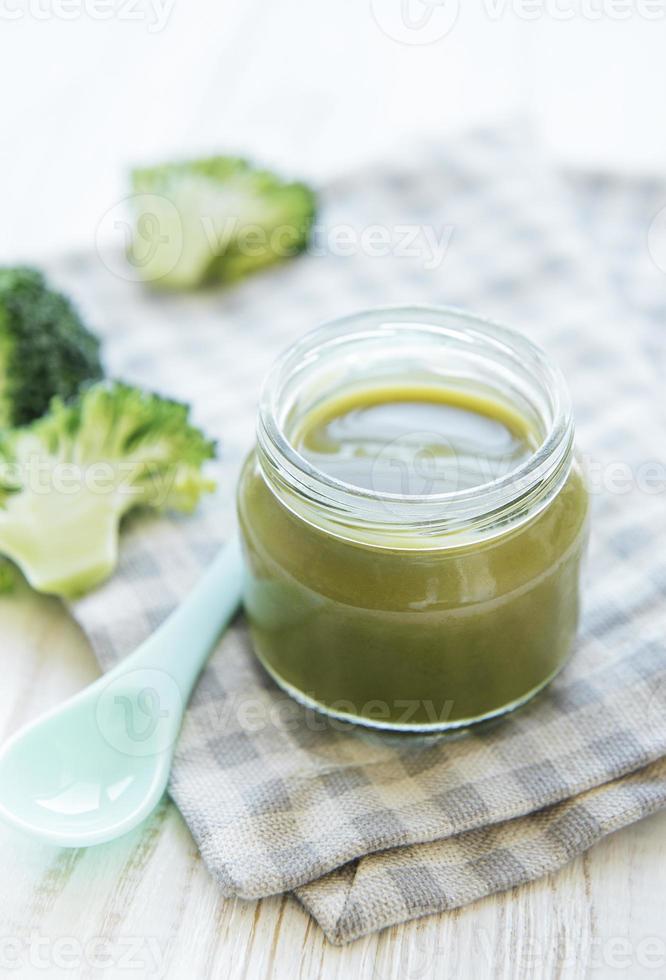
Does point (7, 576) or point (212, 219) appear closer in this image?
point (7, 576)

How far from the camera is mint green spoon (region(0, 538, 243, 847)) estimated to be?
1452 mm

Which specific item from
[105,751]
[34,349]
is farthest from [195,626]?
[34,349]

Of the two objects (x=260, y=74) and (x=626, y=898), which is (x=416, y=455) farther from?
(x=260, y=74)

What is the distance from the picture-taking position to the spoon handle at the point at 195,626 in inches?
63.9

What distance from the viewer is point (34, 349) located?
1.97 meters

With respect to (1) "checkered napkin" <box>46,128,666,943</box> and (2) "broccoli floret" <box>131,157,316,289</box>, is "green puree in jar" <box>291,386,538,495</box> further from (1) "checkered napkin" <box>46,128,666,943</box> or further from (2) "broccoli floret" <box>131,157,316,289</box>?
(2) "broccoli floret" <box>131,157,316,289</box>

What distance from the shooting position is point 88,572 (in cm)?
178

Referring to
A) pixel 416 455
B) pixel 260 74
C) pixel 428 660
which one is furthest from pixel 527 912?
pixel 260 74

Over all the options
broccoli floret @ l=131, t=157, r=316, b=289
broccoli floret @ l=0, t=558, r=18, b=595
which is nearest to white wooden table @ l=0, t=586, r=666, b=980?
broccoli floret @ l=0, t=558, r=18, b=595

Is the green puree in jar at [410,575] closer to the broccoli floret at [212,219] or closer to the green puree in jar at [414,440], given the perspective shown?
the green puree in jar at [414,440]

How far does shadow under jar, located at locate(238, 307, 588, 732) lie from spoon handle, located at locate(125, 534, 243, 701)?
0.32 feet

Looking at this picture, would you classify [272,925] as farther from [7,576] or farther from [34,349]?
[34,349]

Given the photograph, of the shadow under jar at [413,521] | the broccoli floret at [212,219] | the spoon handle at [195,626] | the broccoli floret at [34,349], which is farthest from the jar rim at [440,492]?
the broccoli floret at [212,219]

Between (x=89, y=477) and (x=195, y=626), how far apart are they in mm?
326
